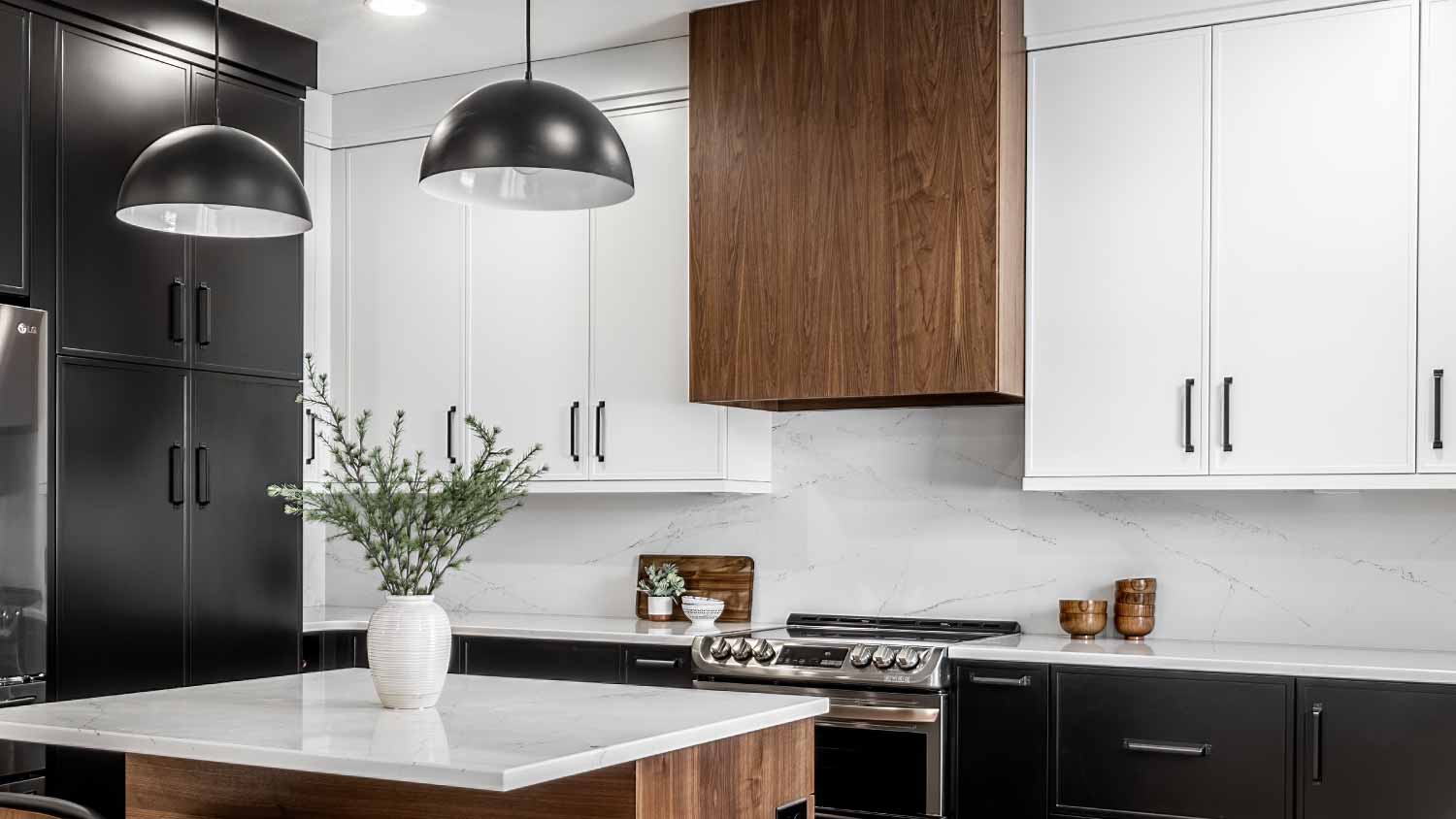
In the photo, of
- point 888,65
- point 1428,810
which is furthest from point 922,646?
point 888,65

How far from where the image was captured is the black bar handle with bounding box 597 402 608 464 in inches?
184

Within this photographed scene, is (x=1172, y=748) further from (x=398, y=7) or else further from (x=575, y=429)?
(x=398, y=7)

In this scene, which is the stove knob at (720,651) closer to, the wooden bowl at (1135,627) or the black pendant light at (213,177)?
the wooden bowl at (1135,627)

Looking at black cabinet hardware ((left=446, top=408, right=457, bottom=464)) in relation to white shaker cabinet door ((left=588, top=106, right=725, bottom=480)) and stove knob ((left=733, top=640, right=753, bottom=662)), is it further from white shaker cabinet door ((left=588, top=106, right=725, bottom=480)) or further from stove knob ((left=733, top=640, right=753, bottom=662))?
stove knob ((left=733, top=640, right=753, bottom=662))

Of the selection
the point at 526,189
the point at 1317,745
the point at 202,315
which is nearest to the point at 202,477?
the point at 202,315

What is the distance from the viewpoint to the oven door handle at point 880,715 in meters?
3.76

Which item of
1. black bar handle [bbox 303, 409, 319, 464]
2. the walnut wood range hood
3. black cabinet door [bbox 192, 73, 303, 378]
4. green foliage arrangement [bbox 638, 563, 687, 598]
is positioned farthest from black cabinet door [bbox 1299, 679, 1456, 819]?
black bar handle [bbox 303, 409, 319, 464]

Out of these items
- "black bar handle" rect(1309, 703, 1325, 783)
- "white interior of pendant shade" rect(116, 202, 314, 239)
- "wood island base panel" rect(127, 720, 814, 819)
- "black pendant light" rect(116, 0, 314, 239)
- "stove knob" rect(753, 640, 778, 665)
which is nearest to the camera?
"wood island base panel" rect(127, 720, 814, 819)

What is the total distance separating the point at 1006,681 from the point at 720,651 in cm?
83

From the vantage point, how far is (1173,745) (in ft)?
11.6

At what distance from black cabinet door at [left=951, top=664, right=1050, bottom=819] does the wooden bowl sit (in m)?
0.46

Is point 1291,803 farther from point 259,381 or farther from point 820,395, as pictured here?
point 259,381

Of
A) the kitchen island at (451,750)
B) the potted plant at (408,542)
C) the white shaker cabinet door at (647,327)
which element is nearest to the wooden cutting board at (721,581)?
the white shaker cabinet door at (647,327)

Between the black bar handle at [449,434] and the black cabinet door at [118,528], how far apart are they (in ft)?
3.30
